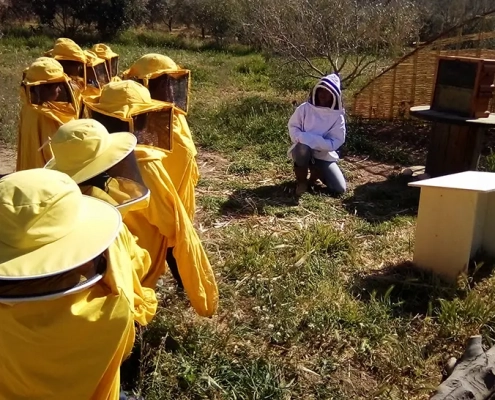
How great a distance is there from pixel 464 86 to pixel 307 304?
376 cm

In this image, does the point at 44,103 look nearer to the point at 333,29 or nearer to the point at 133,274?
the point at 133,274

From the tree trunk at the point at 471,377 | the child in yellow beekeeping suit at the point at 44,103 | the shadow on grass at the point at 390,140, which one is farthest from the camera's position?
the shadow on grass at the point at 390,140

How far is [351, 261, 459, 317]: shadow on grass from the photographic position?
4211 millimetres

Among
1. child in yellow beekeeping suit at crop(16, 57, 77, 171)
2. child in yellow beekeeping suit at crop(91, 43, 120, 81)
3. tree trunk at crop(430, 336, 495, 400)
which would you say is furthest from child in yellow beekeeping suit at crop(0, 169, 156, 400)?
child in yellow beekeeping suit at crop(91, 43, 120, 81)

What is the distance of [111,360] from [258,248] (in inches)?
116

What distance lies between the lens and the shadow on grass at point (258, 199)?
241 inches

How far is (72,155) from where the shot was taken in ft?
8.67

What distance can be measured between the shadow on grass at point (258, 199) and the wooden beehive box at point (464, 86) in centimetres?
198

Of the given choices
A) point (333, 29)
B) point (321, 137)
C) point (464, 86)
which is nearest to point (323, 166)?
point (321, 137)

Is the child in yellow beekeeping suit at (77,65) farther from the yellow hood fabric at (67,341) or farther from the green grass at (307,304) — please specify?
the yellow hood fabric at (67,341)

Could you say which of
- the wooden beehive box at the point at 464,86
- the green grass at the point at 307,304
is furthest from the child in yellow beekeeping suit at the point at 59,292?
the wooden beehive box at the point at 464,86

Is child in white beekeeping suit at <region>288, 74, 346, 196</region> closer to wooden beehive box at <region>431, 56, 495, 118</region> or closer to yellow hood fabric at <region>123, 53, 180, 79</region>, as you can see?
wooden beehive box at <region>431, 56, 495, 118</region>

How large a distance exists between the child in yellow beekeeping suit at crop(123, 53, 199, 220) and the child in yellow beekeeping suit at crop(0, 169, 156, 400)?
1809 millimetres

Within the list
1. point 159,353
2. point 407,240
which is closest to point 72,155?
point 159,353
